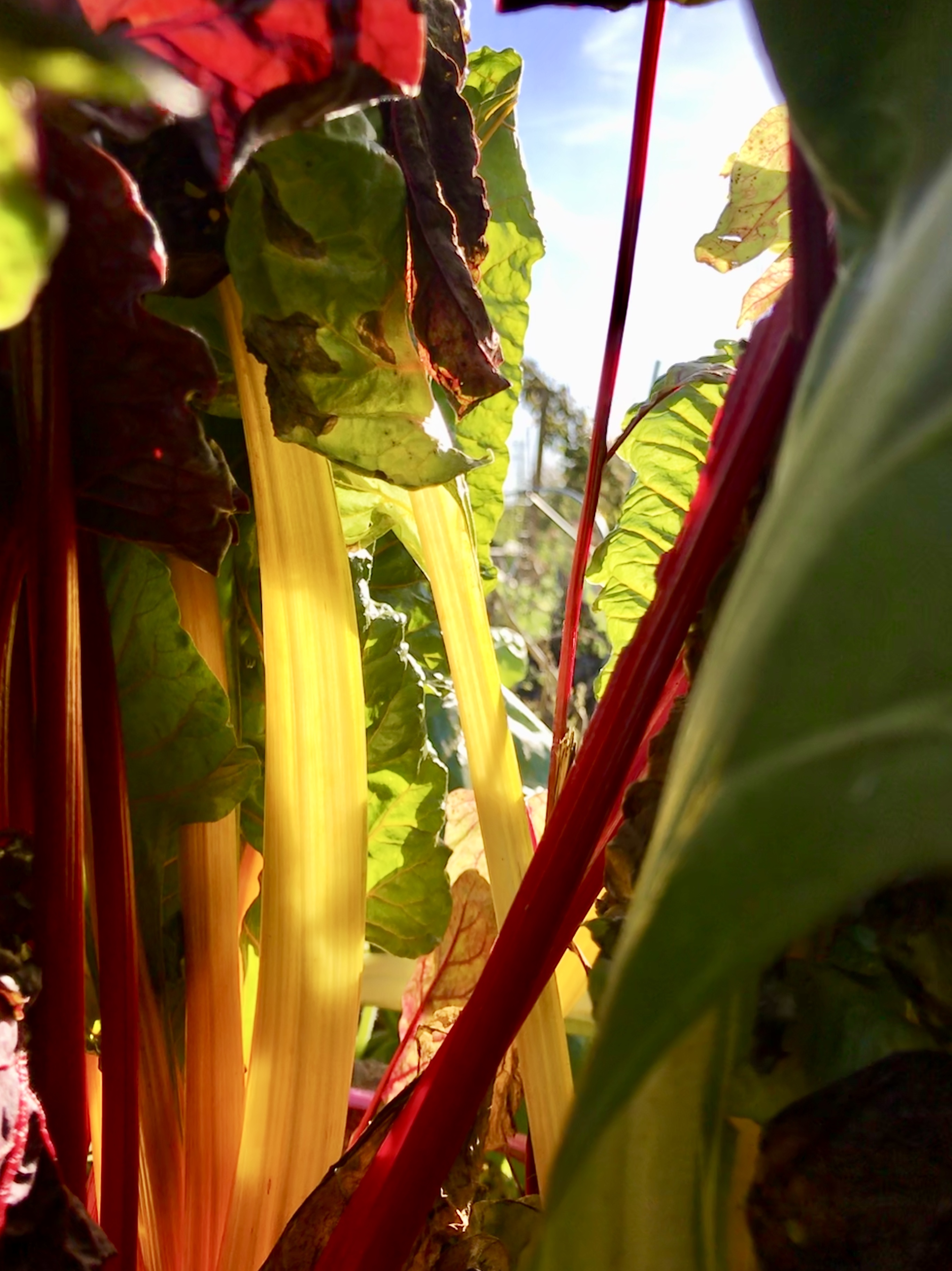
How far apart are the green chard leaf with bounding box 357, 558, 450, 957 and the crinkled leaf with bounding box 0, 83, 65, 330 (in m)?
0.33

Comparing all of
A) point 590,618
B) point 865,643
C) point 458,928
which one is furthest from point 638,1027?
point 590,618

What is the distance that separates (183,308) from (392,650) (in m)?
0.23

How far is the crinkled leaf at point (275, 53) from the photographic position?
33 centimetres

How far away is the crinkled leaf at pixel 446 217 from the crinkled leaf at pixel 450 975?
13.2 inches

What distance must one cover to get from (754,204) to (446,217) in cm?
34

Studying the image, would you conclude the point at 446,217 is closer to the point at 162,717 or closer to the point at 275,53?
the point at 275,53

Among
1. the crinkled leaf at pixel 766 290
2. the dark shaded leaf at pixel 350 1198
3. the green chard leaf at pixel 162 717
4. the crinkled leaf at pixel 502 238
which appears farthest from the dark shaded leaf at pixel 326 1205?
the crinkled leaf at pixel 766 290

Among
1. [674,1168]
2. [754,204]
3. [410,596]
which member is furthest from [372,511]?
[674,1168]

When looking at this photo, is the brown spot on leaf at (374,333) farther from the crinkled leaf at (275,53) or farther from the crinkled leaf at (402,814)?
the crinkled leaf at (402,814)

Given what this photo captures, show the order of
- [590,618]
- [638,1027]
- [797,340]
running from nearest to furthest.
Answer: [638,1027]
[797,340]
[590,618]

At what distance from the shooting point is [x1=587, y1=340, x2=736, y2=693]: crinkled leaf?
25.3 inches

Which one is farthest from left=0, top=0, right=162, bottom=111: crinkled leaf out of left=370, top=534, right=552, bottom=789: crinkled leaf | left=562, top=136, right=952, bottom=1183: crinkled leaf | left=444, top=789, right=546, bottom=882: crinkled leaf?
left=444, top=789, right=546, bottom=882: crinkled leaf

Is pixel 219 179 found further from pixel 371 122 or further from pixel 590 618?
pixel 590 618

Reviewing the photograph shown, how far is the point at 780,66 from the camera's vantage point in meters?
0.22
